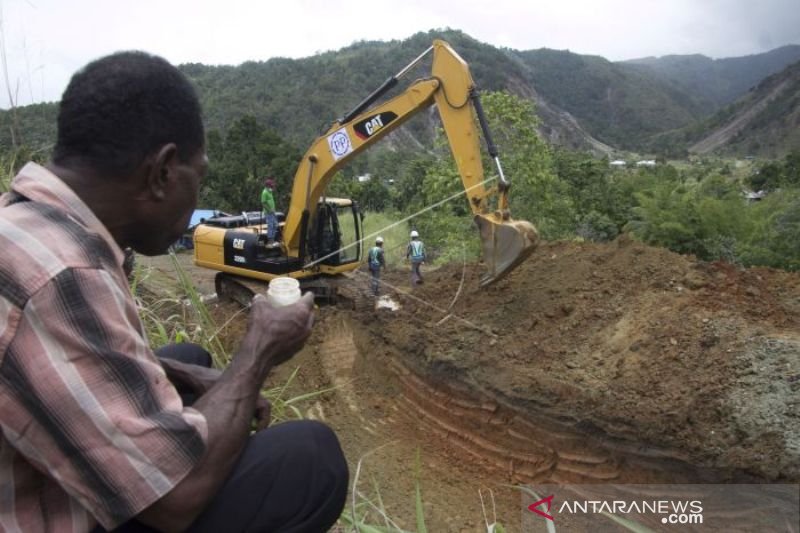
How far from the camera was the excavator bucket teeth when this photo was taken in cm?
573

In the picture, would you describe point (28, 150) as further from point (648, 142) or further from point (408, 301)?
point (648, 142)

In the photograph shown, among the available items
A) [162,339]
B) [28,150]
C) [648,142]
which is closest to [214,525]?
[162,339]

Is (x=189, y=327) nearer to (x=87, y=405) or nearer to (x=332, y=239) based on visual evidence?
(x=87, y=405)

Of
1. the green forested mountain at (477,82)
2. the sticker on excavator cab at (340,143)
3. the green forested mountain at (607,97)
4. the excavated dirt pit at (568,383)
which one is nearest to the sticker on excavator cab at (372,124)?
the sticker on excavator cab at (340,143)

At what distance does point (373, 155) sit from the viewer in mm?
49781

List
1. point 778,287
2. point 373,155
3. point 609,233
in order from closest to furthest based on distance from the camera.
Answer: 1. point 778,287
2. point 609,233
3. point 373,155

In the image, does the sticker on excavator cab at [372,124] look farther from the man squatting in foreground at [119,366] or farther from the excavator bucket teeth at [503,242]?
the man squatting in foreground at [119,366]

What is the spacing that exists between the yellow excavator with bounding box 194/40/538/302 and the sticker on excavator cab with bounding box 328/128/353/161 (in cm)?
1

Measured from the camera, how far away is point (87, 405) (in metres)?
1.10

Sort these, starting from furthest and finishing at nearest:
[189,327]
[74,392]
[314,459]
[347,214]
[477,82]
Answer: [477,82] → [347,214] → [189,327] → [314,459] → [74,392]

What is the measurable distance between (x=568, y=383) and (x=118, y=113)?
4.67 m

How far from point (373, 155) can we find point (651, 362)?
150ft

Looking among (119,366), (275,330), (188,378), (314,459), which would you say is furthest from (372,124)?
(119,366)

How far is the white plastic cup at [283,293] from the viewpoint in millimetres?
1668
